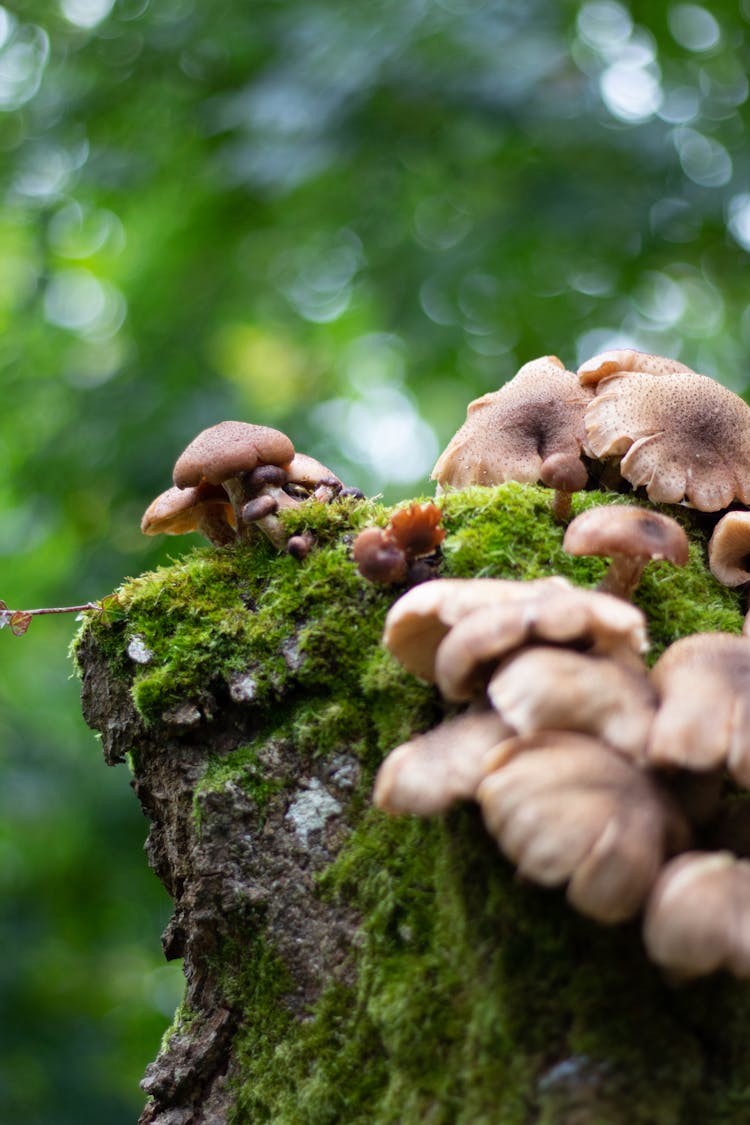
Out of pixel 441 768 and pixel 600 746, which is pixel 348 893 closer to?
pixel 441 768

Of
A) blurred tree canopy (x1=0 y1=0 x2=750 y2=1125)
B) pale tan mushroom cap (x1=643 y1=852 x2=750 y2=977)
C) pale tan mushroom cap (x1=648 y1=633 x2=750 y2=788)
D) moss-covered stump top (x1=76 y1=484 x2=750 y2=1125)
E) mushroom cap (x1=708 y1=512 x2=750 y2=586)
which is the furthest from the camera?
blurred tree canopy (x1=0 y1=0 x2=750 y2=1125)

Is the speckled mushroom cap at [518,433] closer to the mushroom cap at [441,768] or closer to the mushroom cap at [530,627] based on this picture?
the mushroom cap at [530,627]

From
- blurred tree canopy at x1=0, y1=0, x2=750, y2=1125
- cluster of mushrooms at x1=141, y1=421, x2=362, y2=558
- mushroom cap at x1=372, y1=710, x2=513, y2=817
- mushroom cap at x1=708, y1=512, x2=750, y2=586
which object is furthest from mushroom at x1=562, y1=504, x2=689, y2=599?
blurred tree canopy at x1=0, y1=0, x2=750, y2=1125

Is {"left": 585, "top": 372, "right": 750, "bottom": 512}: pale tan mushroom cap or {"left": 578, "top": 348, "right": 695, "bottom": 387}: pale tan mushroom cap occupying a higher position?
{"left": 578, "top": 348, "right": 695, "bottom": 387}: pale tan mushroom cap

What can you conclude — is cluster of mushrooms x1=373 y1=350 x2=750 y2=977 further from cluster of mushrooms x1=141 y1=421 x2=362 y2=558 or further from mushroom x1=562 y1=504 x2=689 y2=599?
cluster of mushrooms x1=141 y1=421 x2=362 y2=558

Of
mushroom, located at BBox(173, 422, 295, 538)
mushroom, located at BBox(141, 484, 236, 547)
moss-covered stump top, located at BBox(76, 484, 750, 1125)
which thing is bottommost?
moss-covered stump top, located at BBox(76, 484, 750, 1125)

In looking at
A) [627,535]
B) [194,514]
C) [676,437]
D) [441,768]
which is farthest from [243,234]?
[441,768]

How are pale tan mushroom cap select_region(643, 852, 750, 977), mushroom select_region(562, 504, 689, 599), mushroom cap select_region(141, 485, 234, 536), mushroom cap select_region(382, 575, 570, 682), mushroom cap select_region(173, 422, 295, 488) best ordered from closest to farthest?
pale tan mushroom cap select_region(643, 852, 750, 977)
mushroom cap select_region(382, 575, 570, 682)
mushroom select_region(562, 504, 689, 599)
mushroom cap select_region(173, 422, 295, 488)
mushroom cap select_region(141, 485, 234, 536)

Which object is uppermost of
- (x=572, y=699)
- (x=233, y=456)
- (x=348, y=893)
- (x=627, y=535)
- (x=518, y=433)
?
(x=233, y=456)
